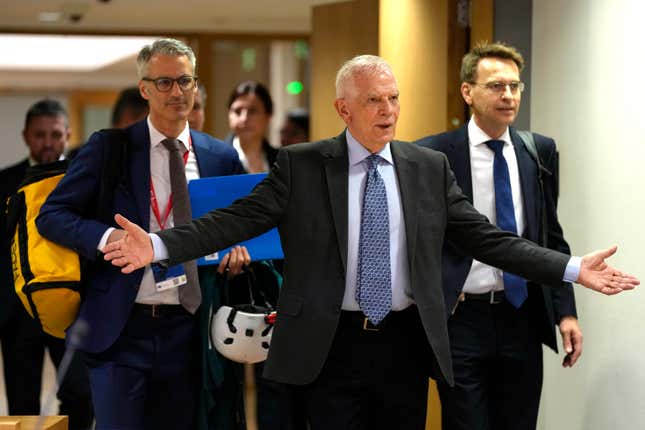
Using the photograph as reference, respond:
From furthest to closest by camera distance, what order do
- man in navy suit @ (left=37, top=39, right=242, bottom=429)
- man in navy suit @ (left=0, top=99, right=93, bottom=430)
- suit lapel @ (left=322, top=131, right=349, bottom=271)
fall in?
1. man in navy suit @ (left=0, top=99, right=93, bottom=430)
2. man in navy suit @ (left=37, top=39, right=242, bottom=429)
3. suit lapel @ (left=322, top=131, right=349, bottom=271)

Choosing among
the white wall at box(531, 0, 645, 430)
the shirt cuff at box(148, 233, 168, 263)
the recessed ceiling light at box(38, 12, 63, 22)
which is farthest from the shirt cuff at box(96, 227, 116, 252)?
the recessed ceiling light at box(38, 12, 63, 22)

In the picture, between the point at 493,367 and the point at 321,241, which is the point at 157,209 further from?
the point at 493,367

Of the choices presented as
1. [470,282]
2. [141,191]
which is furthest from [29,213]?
[470,282]

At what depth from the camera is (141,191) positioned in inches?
149

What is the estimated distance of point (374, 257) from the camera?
3.26m

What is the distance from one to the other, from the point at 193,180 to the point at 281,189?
0.67m

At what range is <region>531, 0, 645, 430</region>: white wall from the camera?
160 inches

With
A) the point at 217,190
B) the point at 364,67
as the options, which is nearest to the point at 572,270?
the point at 364,67

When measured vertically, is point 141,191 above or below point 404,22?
below

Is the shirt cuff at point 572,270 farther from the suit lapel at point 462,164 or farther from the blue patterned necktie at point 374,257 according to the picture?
the suit lapel at point 462,164

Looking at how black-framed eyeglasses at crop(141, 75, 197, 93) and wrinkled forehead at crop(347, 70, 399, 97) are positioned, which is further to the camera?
black-framed eyeglasses at crop(141, 75, 197, 93)

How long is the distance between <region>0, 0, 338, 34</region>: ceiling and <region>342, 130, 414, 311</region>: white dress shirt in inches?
213

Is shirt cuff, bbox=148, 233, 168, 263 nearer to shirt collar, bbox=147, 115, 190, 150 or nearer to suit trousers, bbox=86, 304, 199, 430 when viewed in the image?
suit trousers, bbox=86, 304, 199, 430

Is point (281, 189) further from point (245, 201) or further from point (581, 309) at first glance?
point (581, 309)
